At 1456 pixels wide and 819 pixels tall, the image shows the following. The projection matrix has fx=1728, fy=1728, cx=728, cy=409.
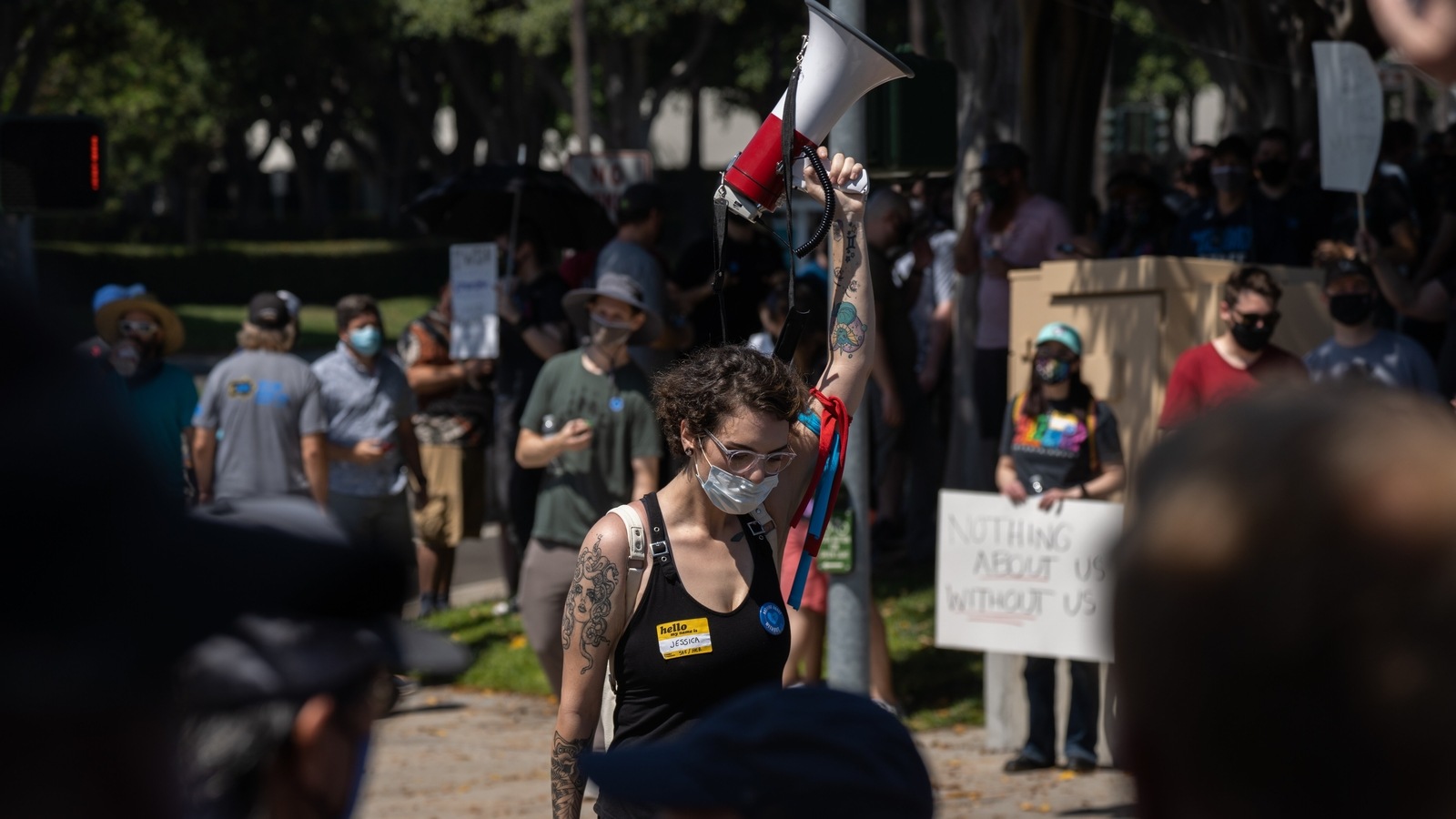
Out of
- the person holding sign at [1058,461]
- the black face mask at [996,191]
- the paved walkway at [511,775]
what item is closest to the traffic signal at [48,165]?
the paved walkway at [511,775]

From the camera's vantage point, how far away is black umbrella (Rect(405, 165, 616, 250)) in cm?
1100

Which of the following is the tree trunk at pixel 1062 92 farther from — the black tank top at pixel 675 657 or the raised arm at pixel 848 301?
the black tank top at pixel 675 657

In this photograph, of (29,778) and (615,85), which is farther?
(615,85)

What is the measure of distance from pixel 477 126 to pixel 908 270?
36324 mm

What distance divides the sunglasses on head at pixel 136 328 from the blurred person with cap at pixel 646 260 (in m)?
2.32

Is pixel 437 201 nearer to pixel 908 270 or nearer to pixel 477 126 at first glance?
pixel 908 270

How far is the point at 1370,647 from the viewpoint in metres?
1.04

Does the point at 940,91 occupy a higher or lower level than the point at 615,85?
lower

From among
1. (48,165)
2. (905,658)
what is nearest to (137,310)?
(48,165)

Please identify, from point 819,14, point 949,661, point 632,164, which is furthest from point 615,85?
point 819,14

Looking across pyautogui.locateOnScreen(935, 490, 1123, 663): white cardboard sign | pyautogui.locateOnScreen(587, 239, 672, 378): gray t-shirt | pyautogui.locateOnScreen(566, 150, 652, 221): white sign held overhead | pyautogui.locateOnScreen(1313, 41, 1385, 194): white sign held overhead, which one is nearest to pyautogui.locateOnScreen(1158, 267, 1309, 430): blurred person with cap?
pyautogui.locateOnScreen(935, 490, 1123, 663): white cardboard sign

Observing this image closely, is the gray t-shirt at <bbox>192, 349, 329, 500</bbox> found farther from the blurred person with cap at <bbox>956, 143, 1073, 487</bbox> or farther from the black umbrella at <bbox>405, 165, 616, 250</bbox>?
the blurred person with cap at <bbox>956, 143, 1073, 487</bbox>

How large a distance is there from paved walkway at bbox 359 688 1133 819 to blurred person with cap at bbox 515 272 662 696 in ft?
2.00

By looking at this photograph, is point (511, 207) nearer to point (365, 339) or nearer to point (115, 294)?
point (365, 339)
